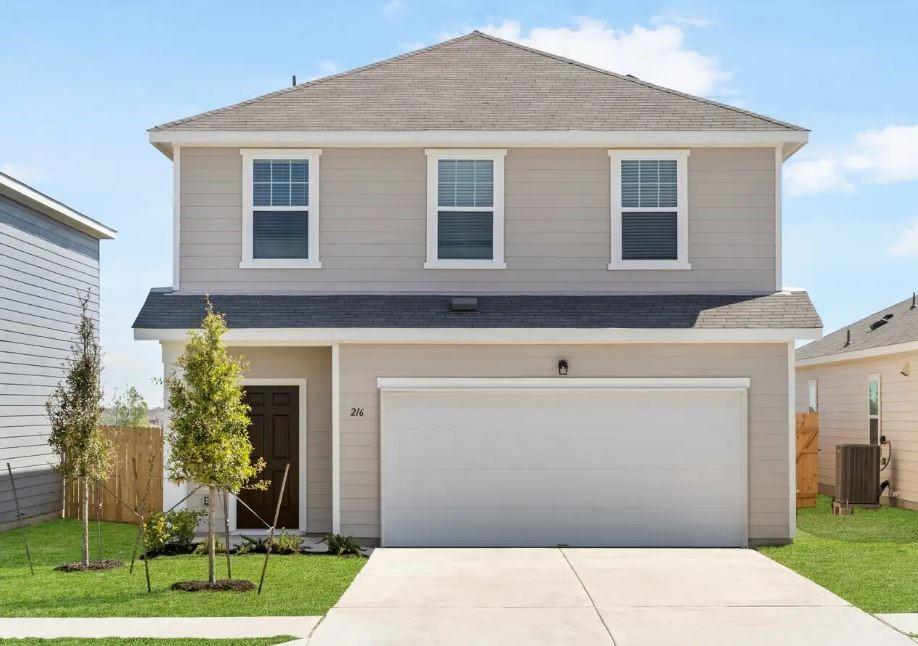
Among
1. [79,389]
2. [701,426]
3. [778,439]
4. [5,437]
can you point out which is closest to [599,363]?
[701,426]

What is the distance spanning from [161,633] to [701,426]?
7912 millimetres

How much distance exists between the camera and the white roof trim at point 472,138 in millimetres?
14734

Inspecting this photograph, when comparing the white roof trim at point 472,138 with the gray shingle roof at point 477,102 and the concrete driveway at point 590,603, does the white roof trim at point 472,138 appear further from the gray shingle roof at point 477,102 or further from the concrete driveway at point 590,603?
the concrete driveway at point 590,603

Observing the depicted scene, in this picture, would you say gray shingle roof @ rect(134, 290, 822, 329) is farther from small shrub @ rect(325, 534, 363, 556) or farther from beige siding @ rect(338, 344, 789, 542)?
small shrub @ rect(325, 534, 363, 556)

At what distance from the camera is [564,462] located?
14.2 meters

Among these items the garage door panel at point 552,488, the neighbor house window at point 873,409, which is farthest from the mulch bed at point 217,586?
the neighbor house window at point 873,409

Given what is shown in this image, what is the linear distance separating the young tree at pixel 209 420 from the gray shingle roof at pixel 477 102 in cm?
487

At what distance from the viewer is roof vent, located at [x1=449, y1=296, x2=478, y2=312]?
1430 centimetres

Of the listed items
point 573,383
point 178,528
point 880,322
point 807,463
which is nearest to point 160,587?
point 178,528

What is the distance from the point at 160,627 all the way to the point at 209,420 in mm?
→ 2385

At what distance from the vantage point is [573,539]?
557 inches

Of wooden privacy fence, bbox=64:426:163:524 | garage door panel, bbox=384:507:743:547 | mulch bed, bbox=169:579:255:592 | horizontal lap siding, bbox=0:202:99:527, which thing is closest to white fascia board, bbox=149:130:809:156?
horizontal lap siding, bbox=0:202:99:527

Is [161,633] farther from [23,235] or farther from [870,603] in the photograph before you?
[23,235]

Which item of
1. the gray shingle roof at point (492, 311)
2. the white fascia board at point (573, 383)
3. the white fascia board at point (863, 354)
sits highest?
the gray shingle roof at point (492, 311)
